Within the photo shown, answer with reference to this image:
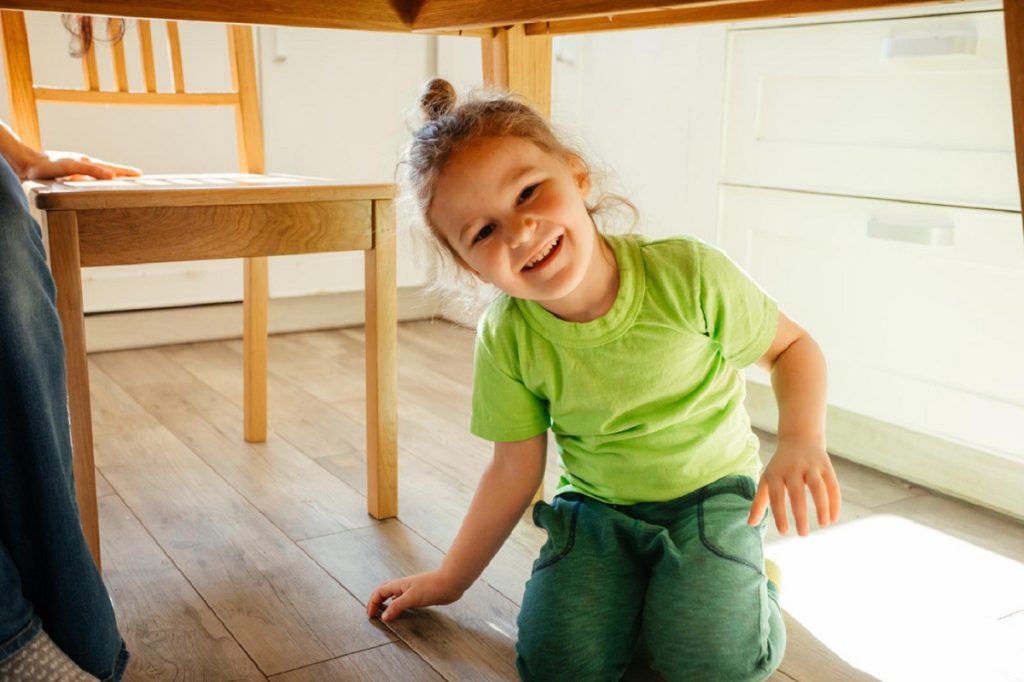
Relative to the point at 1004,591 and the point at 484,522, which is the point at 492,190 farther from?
the point at 1004,591

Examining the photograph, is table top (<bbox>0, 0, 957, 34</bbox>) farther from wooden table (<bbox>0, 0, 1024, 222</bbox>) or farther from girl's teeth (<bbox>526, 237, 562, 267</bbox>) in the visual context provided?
girl's teeth (<bbox>526, 237, 562, 267</bbox>)

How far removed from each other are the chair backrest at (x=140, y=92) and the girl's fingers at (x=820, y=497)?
106 centimetres

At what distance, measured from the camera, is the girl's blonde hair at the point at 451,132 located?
39.0 inches

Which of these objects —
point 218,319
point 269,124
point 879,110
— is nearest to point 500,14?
point 879,110

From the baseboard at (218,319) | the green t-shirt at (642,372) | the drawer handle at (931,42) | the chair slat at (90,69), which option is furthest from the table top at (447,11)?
the baseboard at (218,319)

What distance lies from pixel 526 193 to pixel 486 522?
34cm

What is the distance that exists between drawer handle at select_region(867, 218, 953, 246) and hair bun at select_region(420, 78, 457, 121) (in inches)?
29.0

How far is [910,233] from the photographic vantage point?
57.9 inches

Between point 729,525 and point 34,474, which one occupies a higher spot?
point 34,474

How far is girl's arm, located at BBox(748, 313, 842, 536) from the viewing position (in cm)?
85

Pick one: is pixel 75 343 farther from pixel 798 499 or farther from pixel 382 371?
pixel 798 499

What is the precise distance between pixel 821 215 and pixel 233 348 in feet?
4.50

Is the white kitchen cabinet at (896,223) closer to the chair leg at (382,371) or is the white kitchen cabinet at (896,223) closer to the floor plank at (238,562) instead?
the chair leg at (382,371)

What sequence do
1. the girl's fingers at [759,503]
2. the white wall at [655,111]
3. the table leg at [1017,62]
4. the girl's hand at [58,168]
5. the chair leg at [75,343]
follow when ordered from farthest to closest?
the white wall at [655,111]
the girl's hand at [58,168]
the chair leg at [75,343]
the girl's fingers at [759,503]
the table leg at [1017,62]
